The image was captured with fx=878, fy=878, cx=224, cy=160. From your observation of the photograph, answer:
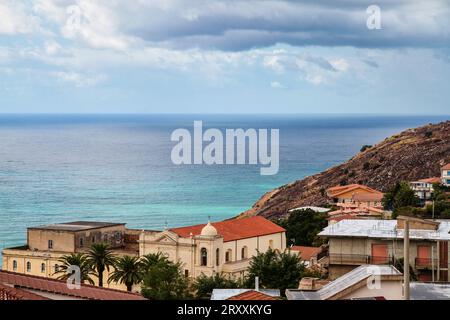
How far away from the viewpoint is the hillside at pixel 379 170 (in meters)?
71.3

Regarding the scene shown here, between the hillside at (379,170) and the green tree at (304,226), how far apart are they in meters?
16.8

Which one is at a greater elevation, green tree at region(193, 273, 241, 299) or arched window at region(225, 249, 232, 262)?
arched window at region(225, 249, 232, 262)

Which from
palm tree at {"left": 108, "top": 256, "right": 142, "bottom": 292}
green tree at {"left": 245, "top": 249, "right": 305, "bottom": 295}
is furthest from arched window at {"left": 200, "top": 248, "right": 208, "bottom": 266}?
palm tree at {"left": 108, "top": 256, "right": 142, "bottom": 292}

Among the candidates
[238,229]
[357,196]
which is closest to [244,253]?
[238,229]

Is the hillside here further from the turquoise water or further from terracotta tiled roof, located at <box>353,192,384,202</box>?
the turquoise water

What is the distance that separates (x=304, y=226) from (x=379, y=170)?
3167 cm

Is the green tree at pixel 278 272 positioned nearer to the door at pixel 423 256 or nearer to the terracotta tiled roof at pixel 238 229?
the terracotta tiled roof at pixel 238 229

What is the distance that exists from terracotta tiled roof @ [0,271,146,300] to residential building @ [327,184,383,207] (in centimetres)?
4491

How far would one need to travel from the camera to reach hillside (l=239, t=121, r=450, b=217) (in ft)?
234

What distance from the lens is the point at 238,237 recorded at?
3825cm

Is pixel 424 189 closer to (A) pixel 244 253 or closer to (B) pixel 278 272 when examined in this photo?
(A) pixel 244 253

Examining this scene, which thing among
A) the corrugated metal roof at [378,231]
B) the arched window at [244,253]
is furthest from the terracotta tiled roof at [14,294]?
the arched window at [244,253]

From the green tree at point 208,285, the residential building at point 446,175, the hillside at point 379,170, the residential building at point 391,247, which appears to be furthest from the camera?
the hillside at point 379,170
